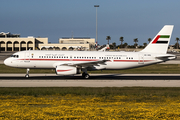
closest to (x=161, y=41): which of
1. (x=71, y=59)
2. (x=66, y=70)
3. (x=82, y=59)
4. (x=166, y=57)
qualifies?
(x=166, y=57)

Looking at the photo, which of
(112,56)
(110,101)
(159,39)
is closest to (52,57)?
(112,56)

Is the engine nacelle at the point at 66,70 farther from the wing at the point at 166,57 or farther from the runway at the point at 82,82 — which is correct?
the wing at the point at 166,57

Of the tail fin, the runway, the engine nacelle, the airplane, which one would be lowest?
the runway

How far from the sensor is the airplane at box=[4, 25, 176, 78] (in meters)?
34.8

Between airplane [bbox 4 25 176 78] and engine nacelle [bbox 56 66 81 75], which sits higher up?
airplane [bbox 4 25 176 78]

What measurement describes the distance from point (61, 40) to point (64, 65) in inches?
5680

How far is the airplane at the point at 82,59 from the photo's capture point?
34750 mm

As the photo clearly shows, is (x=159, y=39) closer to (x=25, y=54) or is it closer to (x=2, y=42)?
(x=25, y=54)

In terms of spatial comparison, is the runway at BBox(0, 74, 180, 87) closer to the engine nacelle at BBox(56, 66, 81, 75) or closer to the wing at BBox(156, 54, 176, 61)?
the engine nacelle at BBox(56, 66, 81, 75)

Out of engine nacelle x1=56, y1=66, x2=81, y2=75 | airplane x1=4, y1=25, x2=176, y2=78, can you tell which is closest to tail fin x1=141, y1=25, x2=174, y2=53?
airplane x1=4, y1=25, x2=176, y2=78

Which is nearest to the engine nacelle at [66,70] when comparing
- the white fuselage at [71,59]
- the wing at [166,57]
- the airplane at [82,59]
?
the airplane at [82,59]

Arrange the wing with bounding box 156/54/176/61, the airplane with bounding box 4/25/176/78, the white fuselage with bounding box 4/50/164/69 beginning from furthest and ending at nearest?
the wing with bounding box 156/54/176/61 → the white fuselage with bounding box 4/50/164/69 → the airplane with bounding box 4/25/176/78

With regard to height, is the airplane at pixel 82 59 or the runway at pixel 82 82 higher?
the airplane at pixel 82 59

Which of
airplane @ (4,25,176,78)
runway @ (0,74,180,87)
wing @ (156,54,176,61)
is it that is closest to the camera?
runway @ (0,74,180,87)
